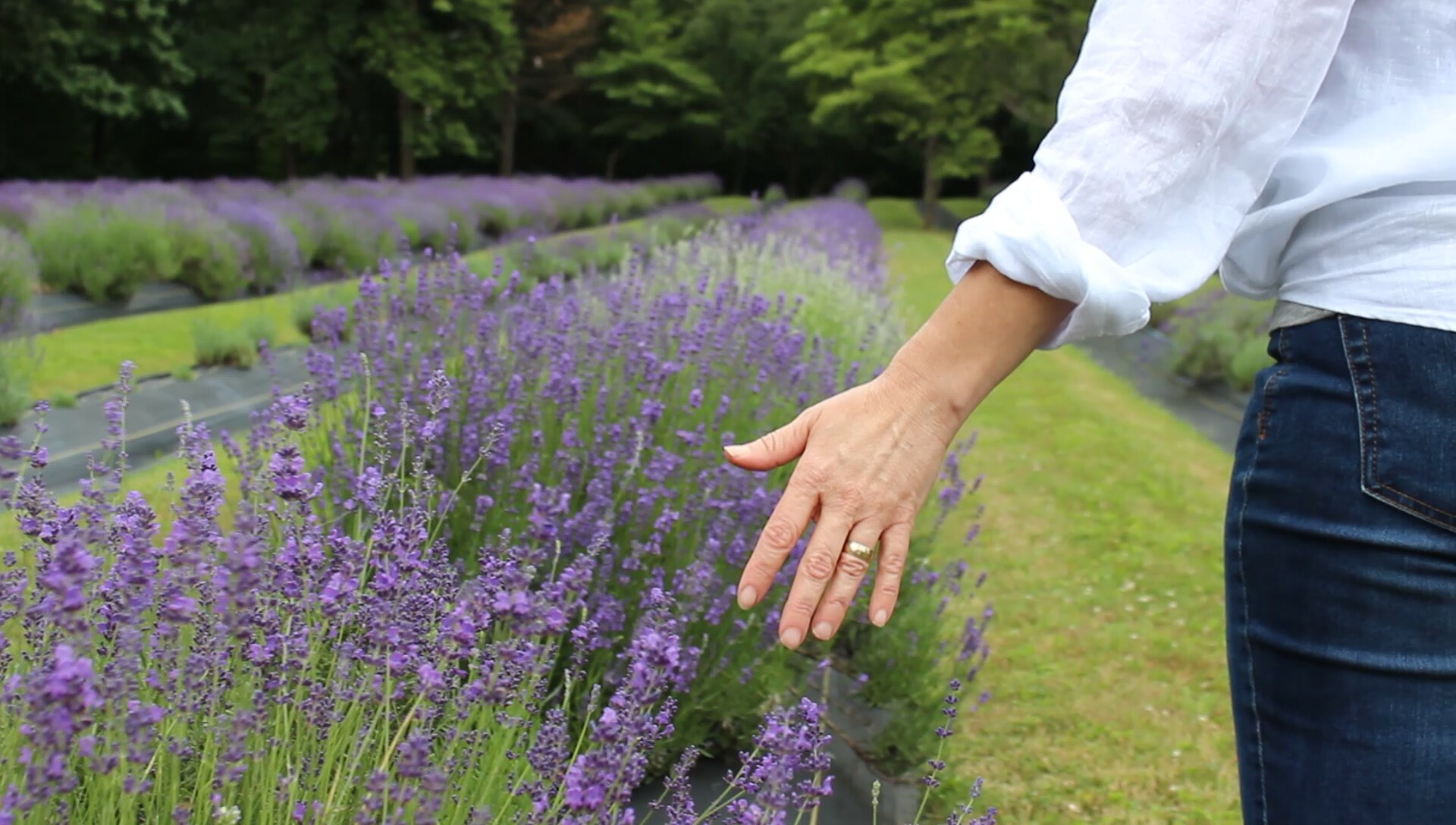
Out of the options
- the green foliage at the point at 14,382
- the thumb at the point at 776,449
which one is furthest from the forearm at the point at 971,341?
the green foliage at the point at 14,382

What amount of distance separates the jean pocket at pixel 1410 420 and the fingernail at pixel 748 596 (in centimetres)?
59

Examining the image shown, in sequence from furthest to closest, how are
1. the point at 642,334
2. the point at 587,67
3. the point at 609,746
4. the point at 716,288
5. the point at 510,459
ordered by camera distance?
the point at 587,67 → the point at 716,288 → the point at 642,334 → the point at 510,459 → the point at 609,746

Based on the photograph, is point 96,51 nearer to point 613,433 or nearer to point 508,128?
point 508,128

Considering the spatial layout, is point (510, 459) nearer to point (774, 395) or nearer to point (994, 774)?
point (774, 395)

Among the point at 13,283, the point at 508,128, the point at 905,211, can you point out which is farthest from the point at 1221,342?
the point at 905,211

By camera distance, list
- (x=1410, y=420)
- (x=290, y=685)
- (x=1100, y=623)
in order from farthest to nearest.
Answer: (x=1100, y=623) < (x=290, y=685) < (x=1410, y=420)

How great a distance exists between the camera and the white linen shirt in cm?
104

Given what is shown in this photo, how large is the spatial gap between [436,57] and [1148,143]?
24.4 m

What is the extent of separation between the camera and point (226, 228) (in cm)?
909

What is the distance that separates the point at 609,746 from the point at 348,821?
1.54ft

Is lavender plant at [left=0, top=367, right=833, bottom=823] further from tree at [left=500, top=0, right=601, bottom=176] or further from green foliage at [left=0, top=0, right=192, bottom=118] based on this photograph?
tree at [left=500, top=0, right=601, bottom=176]

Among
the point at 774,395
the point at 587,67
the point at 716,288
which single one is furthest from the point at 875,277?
the point at 587,67

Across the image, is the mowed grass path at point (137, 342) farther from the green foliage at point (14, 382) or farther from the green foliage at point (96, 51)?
the green foliage at point (96, 51)

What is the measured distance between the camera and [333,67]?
25.4 m
